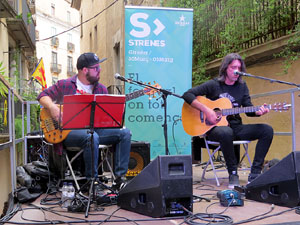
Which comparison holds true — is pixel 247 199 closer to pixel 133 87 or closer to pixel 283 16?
pixel 133 87

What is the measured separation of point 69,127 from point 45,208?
74 centimetres

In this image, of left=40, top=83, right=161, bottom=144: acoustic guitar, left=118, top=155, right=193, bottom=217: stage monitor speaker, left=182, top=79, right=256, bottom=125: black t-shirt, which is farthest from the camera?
left=182, top=79, right=256, bottom=125: black t-shirt

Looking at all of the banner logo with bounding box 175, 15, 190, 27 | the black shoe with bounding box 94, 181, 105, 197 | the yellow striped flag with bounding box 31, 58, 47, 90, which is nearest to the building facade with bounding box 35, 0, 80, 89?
the yellow striped flag with bounding box 31, 58, 47, 90

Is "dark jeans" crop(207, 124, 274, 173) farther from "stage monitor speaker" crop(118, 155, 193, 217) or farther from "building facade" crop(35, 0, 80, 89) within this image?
"building facade" crop(35, 0, 80, 89)

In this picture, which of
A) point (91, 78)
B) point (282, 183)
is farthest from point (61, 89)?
point (282, 183)

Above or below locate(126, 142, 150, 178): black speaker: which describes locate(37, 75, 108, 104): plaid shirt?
above

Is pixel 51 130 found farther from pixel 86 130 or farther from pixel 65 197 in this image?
pixel 65 197

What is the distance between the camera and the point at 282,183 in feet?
9.23

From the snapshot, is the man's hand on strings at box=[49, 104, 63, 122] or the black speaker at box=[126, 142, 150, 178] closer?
the man's hand on strings at box=[49, 104, 63, 122]

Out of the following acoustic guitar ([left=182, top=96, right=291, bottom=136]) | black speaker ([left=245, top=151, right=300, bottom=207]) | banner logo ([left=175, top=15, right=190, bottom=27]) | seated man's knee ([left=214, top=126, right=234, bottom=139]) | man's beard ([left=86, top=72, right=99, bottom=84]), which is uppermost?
banner logo ([left=175, top=15, right=190, bottom=27])

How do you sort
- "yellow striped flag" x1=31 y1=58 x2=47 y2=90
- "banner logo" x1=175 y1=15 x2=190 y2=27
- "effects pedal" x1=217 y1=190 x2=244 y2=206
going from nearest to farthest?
1. "effects pedal" x1=217 y1=190 x2=244 y2=206
2. "banner logo" x1=175 y1=15 x2=190 y2=27
3. "yellow striped flag" x1=31 y1=58 x2=47 y2=90

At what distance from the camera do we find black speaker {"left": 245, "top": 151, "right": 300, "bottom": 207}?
2.71 m

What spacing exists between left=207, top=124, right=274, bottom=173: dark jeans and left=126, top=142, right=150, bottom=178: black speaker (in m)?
0.97

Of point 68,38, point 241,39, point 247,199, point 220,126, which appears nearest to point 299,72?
point 241,39
